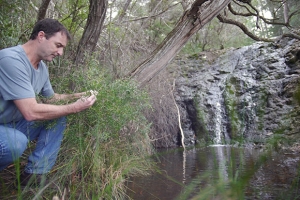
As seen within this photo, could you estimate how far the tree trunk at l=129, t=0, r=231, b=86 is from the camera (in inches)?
151

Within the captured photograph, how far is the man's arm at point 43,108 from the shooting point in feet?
7.07

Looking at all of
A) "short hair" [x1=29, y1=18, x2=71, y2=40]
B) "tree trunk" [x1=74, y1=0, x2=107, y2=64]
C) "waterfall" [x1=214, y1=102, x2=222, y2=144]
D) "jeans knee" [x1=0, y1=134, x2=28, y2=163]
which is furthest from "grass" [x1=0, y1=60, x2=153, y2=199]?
"waterfall" [x1=214, y1=102, x2=222, y2=144]

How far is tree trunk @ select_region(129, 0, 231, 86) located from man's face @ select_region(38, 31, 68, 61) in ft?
4.59

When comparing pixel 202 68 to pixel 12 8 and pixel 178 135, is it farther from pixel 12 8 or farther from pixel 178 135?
pixel 12 8

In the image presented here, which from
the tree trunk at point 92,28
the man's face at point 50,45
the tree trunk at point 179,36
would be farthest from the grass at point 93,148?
the tree trunk at point 179,36

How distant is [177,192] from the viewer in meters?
2.84

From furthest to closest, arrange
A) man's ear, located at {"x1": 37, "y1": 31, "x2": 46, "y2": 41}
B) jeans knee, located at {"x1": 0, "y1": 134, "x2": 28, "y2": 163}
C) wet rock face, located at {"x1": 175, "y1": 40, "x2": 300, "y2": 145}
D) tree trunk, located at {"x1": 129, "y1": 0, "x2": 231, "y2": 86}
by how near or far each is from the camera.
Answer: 1. wet rock face, located at {"x1": 175, "y1": 40, "x2": 300, "y2": 145}
2. tree trunk, located at {"x1": 129, "y1": 0, "x2": 231, "y2": 86}
3. man's ear, located at {"x1": 37, "y1": 31, "x2": 46, "y2": 41}
4. jeans knee, located at {"x1": 0, "y1": 134, "x2": 28, "y2": 163}

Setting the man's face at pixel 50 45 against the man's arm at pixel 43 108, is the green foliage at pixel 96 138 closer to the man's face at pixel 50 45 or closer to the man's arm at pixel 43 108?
the man's arm at pixel 43 108

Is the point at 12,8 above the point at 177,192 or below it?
above

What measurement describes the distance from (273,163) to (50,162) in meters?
2.99

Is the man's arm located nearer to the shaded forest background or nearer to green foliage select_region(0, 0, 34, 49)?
the shaded forest background

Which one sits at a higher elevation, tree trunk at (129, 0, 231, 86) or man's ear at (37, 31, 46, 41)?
tree trunk at (129, 0, 231, 86)

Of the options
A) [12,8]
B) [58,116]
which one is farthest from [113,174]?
[12,8]

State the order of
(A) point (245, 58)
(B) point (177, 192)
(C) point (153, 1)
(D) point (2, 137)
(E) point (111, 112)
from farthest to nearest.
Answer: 1. (A) point (245, 58)
2. (C) point (153, 1)
3. (B) point (177, 192)
4. (E) point (111, 112)
5. (D) point (2, 137)
